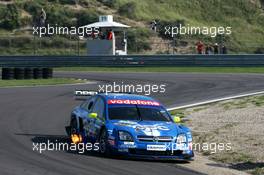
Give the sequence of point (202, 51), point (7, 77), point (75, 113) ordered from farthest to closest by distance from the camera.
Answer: point (202, 51)
point (7, 77)
point (75, 113)

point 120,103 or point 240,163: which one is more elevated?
point 120,103

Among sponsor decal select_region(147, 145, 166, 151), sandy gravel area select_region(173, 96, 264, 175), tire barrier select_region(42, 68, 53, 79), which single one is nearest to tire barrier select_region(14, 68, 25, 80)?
tire barrier select_region(42, 68, 53, 79)

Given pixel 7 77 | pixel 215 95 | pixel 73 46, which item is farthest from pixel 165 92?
pixel 73 46

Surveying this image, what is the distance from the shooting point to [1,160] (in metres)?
12.6

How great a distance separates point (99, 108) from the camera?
587 inches

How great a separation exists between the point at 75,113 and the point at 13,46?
38.0 m

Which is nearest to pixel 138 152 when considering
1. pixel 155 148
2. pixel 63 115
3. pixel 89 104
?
pixel 155 148

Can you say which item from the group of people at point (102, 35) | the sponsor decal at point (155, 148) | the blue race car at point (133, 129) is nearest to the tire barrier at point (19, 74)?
the group of people at point (102, 35)

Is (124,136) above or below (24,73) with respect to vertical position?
above

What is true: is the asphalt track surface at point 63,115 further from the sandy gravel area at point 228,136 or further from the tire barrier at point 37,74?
the tire barrier at point 37,74

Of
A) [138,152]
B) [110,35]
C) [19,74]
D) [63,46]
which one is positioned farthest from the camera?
[63,46]

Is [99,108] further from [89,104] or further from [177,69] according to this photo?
[177,69]

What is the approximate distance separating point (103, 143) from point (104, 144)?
0.22 feet

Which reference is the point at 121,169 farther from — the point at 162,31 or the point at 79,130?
the point at 162,31
